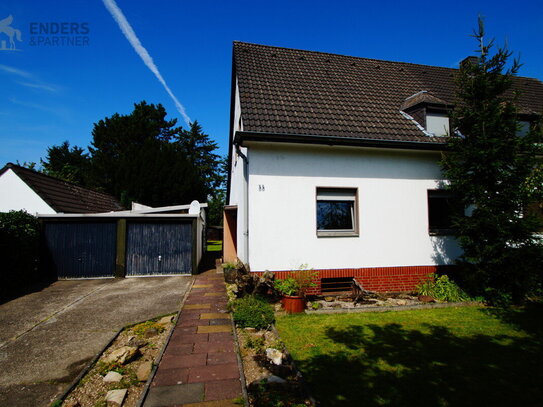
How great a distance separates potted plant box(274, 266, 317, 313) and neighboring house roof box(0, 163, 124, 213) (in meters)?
10.6

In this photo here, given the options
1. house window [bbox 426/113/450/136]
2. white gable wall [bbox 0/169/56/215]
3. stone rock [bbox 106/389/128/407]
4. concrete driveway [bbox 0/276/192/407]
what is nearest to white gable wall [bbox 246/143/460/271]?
house window [bbox 426/113/450/136]

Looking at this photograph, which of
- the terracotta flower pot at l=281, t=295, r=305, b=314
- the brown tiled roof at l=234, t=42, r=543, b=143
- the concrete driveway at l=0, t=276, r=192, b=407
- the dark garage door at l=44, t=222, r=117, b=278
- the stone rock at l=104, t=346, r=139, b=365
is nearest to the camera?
the concrete driveway at l=0, t=276, r=192, b=407

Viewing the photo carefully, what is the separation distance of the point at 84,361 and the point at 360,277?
253 inches

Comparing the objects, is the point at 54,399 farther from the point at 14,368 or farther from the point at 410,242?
the point at 410,242

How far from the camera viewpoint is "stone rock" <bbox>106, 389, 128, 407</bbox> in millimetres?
3188

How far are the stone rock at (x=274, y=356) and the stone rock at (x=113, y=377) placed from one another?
2064mm

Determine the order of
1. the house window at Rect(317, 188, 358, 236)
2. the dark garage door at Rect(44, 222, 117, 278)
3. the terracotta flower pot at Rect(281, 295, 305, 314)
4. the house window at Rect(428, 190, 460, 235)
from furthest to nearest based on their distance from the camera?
the dark garage door at Rect(44, 222, 117, 278)
the house window at Rect(428, 190, 460, 235)
the house window at Rect(317, 188, 358, 236)
the terracotta flower pot at Rect(281, 295, 305, 314)

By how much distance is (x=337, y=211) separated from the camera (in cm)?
798

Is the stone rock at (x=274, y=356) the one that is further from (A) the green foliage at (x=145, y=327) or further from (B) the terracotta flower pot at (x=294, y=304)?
(A) the green foliage at (x=145, y=327)

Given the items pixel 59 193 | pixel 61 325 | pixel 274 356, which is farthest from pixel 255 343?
pixel 59 193

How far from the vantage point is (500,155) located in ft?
22.7

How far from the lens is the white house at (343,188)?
292 inches

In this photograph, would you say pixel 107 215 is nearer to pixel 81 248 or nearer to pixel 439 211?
pixel 81 248

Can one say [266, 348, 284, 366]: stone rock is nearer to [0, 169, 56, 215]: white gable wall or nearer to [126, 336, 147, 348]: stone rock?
[126, 336, 147, 348]: stone rock
